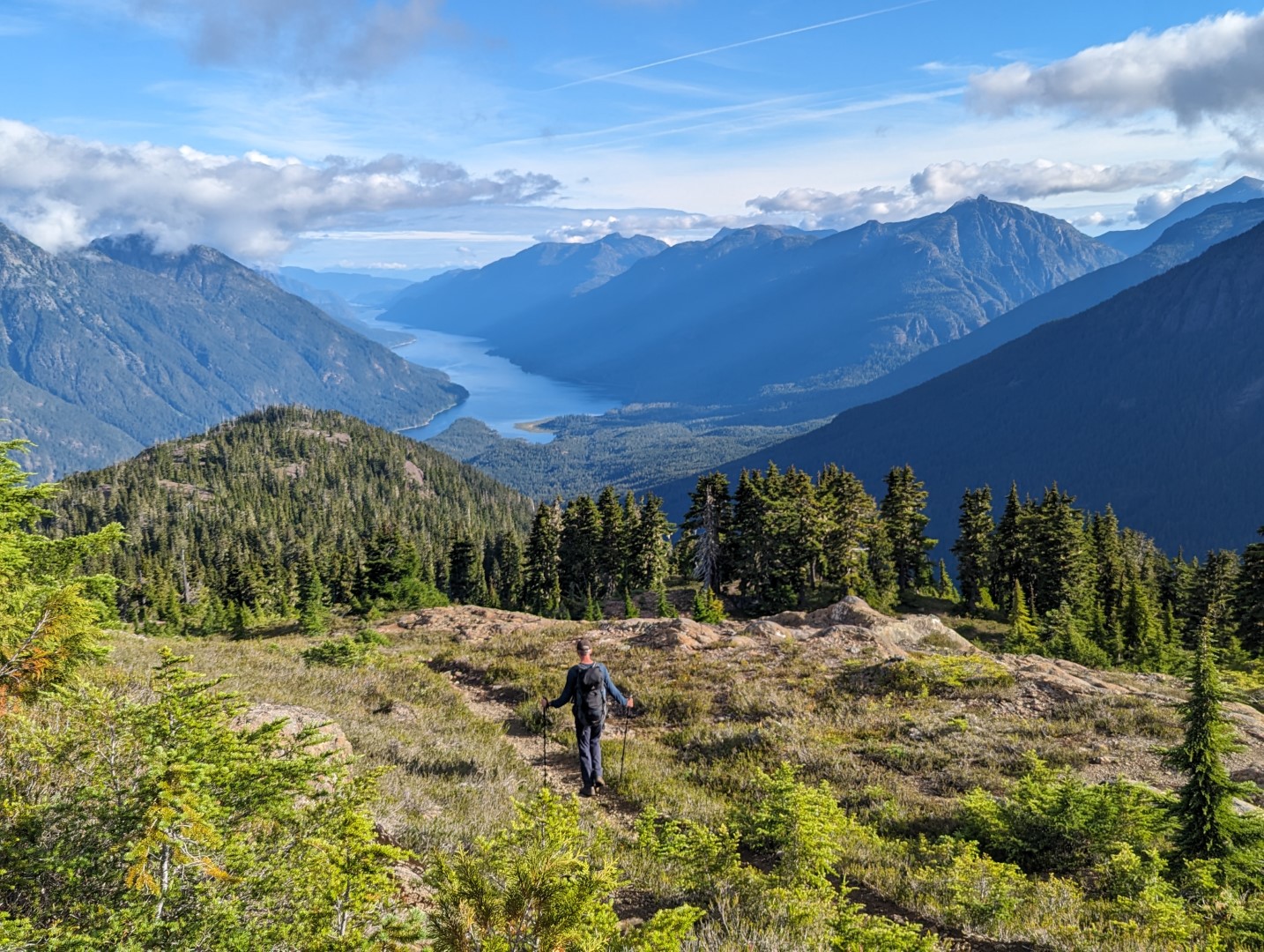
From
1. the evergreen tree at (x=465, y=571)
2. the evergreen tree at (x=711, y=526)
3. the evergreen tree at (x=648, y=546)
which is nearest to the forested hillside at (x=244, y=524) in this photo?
the evergreen tree at (x=465, y=571)

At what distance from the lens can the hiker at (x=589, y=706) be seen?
38.8 feet

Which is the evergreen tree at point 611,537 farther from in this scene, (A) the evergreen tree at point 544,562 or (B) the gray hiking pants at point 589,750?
(B) the gray hiking pants at point 589,750

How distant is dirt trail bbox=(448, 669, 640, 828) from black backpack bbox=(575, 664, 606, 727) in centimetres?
121

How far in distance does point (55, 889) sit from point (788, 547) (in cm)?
5079

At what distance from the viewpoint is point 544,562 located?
227 feet

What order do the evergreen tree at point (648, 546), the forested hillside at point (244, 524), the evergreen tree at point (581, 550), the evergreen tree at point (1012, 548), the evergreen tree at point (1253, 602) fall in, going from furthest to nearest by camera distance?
the forested hillside at point (244, 524) → the evergreen tree at point (581, 550) → the evergreen tree at point (648, 546) → the evergreen tree at point (1012, 548) → the evergreen tree at point (1253, 602)

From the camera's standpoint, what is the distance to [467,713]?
55.6 ft

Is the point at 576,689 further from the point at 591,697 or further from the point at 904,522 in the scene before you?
the point at 904,522

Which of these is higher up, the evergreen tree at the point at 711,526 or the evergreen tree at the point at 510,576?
the evergreen tree at the point at 711,526

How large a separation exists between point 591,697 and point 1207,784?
9064mm

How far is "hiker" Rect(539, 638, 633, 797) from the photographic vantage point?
1182cm

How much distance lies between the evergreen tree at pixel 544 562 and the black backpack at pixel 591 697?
54.9 meters

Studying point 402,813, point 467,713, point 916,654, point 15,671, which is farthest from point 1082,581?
point 15,671

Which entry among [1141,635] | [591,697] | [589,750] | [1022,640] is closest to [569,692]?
[591,697]
